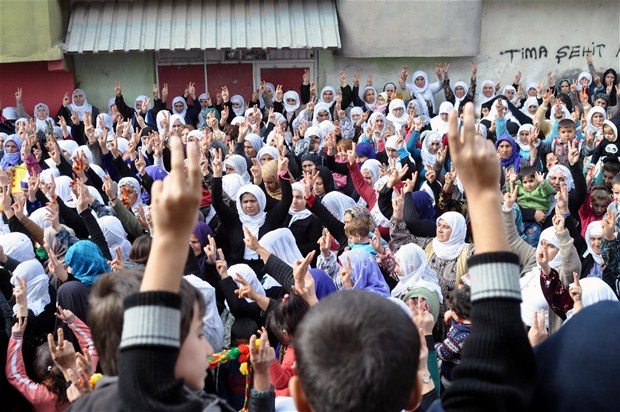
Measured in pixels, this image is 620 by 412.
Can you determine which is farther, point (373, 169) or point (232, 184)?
point (373, 169)

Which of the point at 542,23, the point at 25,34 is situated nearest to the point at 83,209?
the point at 25,34

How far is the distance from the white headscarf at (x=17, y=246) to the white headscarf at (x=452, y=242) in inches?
108

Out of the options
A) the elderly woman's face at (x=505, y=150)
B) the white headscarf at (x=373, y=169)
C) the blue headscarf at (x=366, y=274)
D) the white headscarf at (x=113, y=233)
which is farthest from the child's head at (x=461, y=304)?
the elderly woman's face at (x=505, y=150)

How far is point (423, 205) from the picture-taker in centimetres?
619

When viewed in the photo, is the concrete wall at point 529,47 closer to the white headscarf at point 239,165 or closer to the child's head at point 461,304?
the white headscarf at point 239,165

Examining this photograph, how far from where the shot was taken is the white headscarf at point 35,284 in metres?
4.35

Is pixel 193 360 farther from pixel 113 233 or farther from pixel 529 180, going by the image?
pixel 529 180

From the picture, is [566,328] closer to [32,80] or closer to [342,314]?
[342,314]

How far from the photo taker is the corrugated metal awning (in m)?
12.9

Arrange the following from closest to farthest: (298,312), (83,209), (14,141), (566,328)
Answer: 1. (566,328)
2. (298,312)
3. (83,209)
4. (14,141)

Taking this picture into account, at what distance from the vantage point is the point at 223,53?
13.8m

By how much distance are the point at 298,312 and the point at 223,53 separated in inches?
441

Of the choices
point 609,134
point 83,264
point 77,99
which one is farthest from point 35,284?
point 77,99

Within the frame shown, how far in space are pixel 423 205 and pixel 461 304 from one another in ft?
8.97
